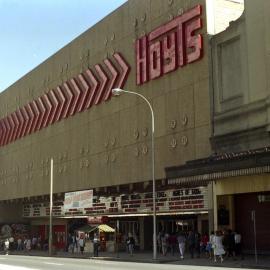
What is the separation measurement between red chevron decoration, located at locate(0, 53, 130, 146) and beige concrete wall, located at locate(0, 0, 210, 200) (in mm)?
666

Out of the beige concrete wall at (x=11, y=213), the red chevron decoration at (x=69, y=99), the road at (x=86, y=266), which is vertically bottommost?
the road at (x=86, y=266)

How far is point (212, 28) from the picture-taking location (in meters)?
37.0

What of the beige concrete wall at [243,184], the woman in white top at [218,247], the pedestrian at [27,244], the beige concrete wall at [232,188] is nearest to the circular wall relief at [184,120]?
the beige concrete wall at [232,188]

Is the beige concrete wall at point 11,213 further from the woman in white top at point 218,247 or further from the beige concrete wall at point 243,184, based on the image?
the woman in white top at point 218,247

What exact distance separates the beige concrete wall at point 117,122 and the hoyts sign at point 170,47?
52 centimetres

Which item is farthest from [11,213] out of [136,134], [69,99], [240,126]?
[240,126]

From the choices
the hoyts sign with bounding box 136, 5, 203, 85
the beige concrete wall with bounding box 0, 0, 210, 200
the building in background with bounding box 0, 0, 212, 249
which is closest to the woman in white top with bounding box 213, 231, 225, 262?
the building in background with bounding box 0, 0, 212, 249

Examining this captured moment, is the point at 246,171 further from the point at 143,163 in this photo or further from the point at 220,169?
the point at 143,163

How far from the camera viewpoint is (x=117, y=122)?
4578 centimetres

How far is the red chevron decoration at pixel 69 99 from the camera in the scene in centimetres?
4684

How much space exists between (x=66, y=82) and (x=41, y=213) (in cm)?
1663

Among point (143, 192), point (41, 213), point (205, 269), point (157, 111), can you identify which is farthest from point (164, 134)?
point (41, 213)

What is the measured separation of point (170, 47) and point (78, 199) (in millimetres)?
17995

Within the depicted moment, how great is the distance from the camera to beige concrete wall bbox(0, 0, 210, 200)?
3775 cm
